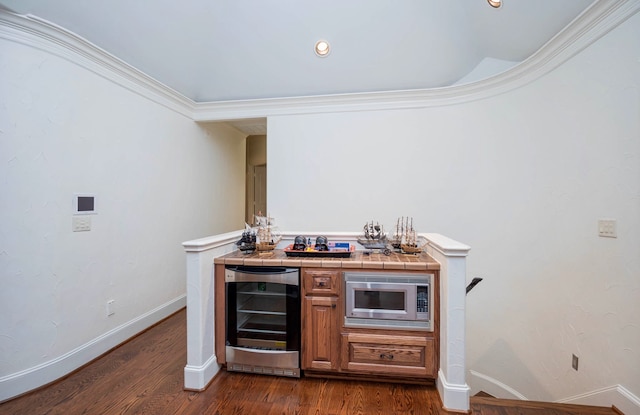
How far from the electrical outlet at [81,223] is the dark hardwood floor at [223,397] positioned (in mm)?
1147

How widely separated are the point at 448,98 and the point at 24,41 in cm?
390

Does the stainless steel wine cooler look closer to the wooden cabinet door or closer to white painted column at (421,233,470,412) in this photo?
the wooden cabinet door

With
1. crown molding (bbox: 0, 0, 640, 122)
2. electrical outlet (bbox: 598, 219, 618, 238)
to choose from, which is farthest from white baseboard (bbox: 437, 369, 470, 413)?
crown molding (bbox: 0, 0, 640, 122)

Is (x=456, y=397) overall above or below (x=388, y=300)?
below

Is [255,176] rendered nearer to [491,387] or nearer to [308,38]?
[308,38]

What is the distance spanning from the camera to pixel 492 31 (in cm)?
268

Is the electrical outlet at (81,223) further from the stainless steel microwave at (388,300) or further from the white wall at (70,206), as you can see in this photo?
the stainless steel microwave at (388,300)

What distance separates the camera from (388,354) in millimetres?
1953

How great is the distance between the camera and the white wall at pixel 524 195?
75.0 inches

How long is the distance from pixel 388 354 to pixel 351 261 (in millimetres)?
698

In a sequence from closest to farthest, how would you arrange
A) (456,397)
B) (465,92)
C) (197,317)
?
(456,397), (197,317), (465,92)

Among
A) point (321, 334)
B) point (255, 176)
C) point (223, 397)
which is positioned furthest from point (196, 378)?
point (255, 176)

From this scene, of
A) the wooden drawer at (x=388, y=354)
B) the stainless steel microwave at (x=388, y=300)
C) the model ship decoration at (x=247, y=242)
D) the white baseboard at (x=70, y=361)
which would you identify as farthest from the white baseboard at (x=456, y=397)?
the white baseboard at (x=70, y=361)

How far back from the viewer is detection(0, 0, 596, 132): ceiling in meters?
2.37
